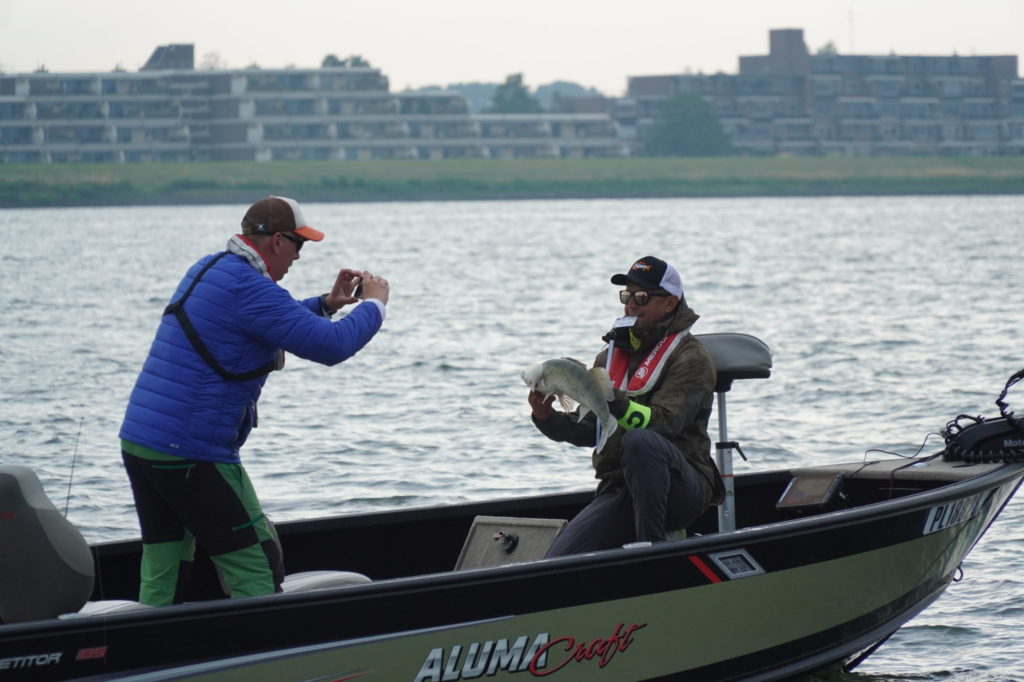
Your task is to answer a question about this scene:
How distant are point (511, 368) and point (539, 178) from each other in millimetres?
99768

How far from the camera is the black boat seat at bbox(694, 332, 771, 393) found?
6496 mm

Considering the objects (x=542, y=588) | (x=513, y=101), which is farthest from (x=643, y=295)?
(x=513, y=101)

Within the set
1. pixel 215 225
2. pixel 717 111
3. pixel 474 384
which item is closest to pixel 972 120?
pixel 717 111

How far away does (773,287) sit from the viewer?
126ft

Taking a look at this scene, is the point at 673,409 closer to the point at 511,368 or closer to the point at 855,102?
the point at 511,368

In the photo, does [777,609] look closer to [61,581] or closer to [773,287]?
[61,581]

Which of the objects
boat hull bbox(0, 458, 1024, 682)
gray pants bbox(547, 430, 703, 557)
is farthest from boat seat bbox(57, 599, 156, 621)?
gray pants bbox(547, 430, 703, 557)

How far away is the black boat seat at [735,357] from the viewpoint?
6.50 metres

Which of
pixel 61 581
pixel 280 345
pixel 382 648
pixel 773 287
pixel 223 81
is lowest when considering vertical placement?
pixel 773 287

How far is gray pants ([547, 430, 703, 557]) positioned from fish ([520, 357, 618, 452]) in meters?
0.32

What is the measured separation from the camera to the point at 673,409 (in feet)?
19.9

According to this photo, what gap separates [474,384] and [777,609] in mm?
13382

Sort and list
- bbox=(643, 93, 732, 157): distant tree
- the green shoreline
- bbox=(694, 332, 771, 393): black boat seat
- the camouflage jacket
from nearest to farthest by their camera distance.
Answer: the camouflage jacket
bbox=(694, 332, 771, 393): black boat seat
the green shoreline
bbox=(643, 93, 732, 157): distant tree

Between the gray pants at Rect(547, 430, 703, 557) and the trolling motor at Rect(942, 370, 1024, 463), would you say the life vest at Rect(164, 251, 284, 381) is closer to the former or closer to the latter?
the gray pants at Rect(547, 430, 703, 557)
